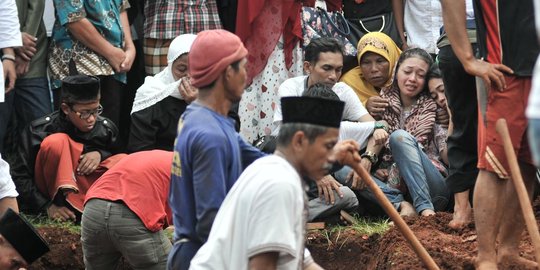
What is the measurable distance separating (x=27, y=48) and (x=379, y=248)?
328 cm

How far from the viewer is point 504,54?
305 inches

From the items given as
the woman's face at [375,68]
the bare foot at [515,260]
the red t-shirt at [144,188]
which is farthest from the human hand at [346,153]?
the woman's face at [375,68]

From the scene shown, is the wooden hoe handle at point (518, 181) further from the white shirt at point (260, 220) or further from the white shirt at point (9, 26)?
the white shirt at point (9, 26)

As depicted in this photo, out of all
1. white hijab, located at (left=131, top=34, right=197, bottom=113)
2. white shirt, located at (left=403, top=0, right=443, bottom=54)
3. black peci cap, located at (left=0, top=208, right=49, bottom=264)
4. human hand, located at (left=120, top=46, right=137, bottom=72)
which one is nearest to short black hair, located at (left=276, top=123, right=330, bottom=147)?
black peci cap, located at (left=0, top=208, right=49, bottom=264)

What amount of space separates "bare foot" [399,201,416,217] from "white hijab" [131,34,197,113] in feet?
6.50

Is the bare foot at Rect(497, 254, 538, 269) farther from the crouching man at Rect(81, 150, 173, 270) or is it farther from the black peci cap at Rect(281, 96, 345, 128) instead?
the black peci cap at Rect(281, 96, 345, 128)

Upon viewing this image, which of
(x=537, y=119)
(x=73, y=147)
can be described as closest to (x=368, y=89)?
(x=73, y=147)

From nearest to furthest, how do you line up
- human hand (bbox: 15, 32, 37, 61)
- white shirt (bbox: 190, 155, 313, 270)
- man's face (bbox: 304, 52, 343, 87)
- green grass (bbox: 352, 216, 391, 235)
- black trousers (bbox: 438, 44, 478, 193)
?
white shirt (bbox: 190, 155, 313, 270)
black trousers (bbox: 438, 44, 478, 193)
green grass (bbox: 352, 216, 391, 235)
human hand (bbox: 15, 32, 37, 61)
man's face (bbox: 304, 52, 343, 87)

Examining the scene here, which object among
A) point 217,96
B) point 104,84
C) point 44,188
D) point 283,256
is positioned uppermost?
point 217,96

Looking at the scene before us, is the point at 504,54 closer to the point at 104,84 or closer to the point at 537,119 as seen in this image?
the point at 537,119

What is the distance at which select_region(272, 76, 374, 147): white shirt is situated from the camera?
34.3 feet

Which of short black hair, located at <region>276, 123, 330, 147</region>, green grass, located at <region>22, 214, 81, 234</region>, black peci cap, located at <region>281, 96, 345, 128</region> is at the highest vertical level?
black peci cap, located at <region>281, 96, 345, 128</region>

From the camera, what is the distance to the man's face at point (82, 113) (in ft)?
33.4

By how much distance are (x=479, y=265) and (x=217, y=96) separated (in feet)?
7.15
